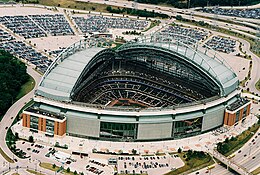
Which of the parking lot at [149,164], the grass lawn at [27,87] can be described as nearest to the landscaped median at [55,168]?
the parking lot at [149,164]

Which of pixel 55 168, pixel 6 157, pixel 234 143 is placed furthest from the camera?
pixel 234 143

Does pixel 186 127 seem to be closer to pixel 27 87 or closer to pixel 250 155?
pixel 250 155

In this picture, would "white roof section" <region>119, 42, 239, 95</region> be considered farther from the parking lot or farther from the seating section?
the seating section

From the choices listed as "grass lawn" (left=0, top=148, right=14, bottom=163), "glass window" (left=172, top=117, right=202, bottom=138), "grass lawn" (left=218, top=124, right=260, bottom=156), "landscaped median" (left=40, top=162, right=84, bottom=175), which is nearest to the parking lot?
"glass window" (left=172, top=117, right=202, bottom=138)

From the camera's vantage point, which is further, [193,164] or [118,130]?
[118,130]

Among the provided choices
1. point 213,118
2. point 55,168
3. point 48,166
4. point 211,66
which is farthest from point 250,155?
point 48,166

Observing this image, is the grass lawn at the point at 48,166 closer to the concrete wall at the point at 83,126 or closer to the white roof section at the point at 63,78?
the concrete wall at the point at 83,126
